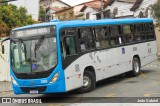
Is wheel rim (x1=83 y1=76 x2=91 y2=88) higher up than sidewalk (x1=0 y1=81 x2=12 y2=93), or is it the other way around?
wheel rim (x1=83 y1=76 x2=91 y2=88)

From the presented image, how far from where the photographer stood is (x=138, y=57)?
1850 cm

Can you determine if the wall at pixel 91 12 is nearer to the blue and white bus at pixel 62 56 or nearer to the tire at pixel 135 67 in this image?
the tire at pixel 135 67

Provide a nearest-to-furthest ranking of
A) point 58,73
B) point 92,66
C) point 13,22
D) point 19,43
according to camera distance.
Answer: point 58,73 < point 19,43 < point 92,66 < point 13,22

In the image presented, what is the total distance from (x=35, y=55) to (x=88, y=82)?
102 inches

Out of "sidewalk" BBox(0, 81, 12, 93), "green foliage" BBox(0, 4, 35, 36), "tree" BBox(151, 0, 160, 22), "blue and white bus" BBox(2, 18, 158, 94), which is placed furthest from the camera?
"tree" BBox(151, 0, 160, 22)

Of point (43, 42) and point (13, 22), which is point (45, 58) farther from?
point (13, 22)

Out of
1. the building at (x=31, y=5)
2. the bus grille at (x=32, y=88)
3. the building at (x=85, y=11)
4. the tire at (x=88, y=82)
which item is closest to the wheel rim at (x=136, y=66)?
the tire at (x=88, y=82)

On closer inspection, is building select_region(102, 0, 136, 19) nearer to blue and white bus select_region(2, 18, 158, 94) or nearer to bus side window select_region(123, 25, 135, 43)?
bus side window select_region(123, 25, 135, 43)

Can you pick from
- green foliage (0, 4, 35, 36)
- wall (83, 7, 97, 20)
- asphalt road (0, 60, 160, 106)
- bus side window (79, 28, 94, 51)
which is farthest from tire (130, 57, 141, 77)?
wall (83, 7, 97, 20)

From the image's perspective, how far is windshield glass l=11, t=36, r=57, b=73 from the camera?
1241cm

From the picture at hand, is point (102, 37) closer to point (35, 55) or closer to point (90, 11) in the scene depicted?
point (35, 55)

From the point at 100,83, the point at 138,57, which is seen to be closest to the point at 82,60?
the point at 100,83

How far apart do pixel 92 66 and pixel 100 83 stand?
2.43 meters

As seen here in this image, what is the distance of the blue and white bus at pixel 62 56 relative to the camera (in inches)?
488
